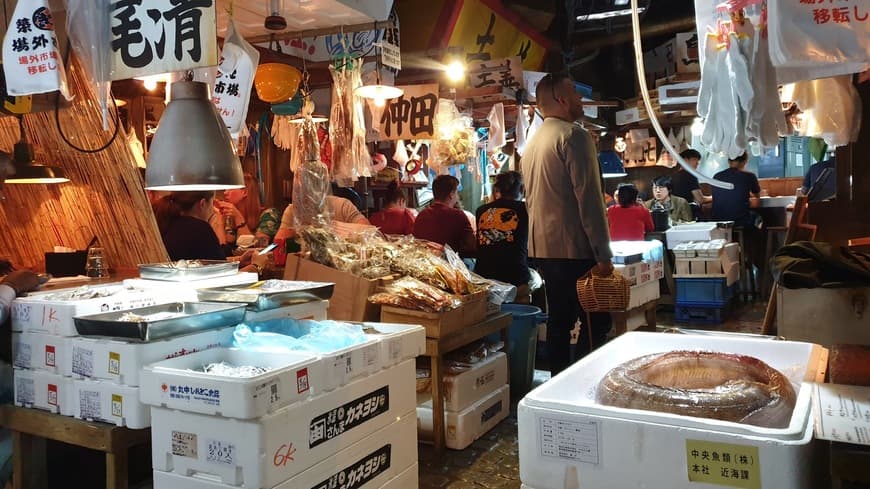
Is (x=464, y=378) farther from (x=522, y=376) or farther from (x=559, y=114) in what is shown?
(x=559, y=114)

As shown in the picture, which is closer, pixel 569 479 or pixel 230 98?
pixel 569 479

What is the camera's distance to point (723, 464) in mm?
1349

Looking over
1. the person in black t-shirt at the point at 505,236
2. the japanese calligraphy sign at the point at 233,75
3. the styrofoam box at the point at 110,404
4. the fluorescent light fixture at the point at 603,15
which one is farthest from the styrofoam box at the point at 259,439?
the fluorescent light fixture at the point at 603,15

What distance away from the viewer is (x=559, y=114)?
16.0ft

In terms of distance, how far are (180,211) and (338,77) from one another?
2.09 m

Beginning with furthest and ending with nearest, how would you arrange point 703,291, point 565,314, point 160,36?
point 703,291 → point 565,314 → point 160,36

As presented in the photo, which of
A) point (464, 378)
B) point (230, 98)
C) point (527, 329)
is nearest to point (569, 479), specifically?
point (464, 378)

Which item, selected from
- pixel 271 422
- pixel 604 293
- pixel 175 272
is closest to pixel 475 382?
pixel 604 293

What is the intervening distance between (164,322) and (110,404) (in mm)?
405

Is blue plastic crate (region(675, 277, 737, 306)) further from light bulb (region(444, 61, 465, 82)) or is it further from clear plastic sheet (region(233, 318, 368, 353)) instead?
clear plastic sheet (region(233, 318, 368, 353))

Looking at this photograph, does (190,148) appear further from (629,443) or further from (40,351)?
(629,443)

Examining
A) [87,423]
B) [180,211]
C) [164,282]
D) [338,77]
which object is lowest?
[87,423]

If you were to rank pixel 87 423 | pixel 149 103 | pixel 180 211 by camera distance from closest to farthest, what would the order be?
pixel 87 423
pixel 180 211
pixel 149 103

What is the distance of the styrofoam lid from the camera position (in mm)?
1397
